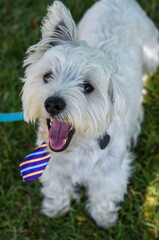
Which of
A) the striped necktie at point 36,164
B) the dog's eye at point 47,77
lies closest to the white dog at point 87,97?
the dog's eye at point 47,77

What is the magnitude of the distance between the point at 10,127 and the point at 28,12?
2541mm

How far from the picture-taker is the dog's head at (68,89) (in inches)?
100

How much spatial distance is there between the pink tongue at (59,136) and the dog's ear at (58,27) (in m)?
0.81

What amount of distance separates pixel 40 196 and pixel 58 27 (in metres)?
2.43

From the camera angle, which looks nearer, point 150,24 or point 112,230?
point 112,230

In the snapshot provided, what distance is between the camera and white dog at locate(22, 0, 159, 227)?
8.62ft

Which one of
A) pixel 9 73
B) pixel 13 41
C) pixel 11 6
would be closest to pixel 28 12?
pixel 11 6

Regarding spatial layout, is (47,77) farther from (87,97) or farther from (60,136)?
(60,136)

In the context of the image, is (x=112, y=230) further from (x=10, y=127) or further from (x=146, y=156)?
(x=10, y=127)

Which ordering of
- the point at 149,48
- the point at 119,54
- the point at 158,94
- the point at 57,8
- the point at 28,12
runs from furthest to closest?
the point at 28,12 < the point at 158,94 < the point at 149,48 < the point at 119,54 < the point at 57,8

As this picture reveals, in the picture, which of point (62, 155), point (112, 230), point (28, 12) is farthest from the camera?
point (28, 12)

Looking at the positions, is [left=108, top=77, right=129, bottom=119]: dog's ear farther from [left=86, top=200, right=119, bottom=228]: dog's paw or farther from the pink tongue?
[left=86, top=200, right=119, bottom=228]: dog's paw

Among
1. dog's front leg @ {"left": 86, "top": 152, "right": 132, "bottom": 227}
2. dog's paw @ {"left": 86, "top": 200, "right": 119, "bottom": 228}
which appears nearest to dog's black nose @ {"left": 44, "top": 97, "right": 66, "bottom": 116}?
dog's front leg @ {"left": 86, "top": 152, "right": 132, "bottom": 227}

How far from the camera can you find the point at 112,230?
12.9 ft
